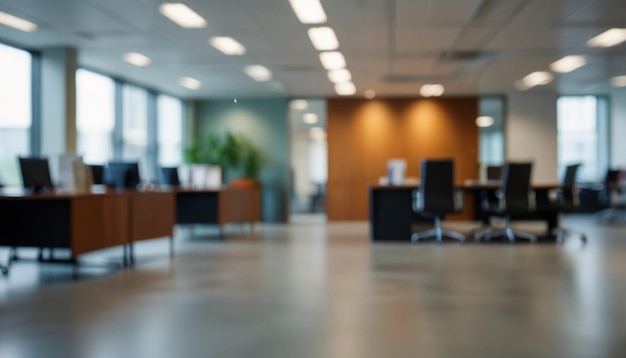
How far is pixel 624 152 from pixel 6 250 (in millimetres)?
14410

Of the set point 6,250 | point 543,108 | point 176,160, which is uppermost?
point 543,108

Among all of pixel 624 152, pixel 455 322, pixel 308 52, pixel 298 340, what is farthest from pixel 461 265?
pixel 624 152

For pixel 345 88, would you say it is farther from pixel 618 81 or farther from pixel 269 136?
pixel 618 81

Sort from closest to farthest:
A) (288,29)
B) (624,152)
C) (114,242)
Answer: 1. (114,242)
2. (288,29)
3. (624,152)

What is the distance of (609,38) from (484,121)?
19.0 ft

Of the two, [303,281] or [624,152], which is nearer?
[303,281]

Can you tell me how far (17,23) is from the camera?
309 inches

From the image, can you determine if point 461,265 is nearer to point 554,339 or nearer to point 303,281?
point 303,281

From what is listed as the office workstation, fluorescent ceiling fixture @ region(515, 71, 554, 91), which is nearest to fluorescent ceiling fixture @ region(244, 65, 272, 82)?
the office workstation

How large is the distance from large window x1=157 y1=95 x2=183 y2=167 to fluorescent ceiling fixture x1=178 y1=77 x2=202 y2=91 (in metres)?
1.16

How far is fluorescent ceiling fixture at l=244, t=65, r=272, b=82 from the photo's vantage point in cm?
1078

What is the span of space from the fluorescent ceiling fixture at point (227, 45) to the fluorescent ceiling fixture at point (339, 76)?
2.20 metres

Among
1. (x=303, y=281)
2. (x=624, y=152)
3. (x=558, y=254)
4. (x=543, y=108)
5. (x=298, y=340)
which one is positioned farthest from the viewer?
(x=624, y=152)

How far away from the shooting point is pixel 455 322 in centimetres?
385
